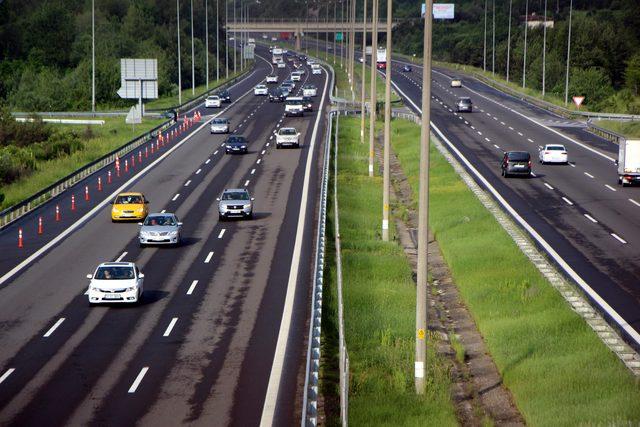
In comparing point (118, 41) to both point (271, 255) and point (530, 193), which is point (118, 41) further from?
point (271, 255)

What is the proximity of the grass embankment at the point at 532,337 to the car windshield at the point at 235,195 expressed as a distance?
9.28m

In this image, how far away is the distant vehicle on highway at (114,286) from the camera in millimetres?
38812

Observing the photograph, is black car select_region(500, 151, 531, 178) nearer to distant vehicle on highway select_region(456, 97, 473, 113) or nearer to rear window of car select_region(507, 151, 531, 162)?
rear window of car select_region(507, 151, 531, 162)

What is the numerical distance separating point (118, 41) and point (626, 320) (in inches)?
6099

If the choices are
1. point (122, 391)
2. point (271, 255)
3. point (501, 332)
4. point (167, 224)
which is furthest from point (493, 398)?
point (167, 224)

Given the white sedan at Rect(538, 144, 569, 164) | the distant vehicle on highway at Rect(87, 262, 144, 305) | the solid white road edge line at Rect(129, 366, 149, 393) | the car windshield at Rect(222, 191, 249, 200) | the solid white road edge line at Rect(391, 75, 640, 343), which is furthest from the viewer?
the white sedan at Rect(538, 144, 569, 164)

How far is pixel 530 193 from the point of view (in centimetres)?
6769

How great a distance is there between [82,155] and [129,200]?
1164 inches

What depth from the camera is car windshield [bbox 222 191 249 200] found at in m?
58.8

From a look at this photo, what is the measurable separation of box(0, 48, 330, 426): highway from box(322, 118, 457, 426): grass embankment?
1.28 meters

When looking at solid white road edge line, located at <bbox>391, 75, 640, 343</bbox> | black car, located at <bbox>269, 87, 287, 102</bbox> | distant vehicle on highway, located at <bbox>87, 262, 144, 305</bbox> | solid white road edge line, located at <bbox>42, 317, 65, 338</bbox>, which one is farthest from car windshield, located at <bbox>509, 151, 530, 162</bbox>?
black car, located at <bbox>269, 87, 287, 102</bbox>

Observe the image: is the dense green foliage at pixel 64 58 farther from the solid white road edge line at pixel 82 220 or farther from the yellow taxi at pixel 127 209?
the yellow taxi at pixel 127 209

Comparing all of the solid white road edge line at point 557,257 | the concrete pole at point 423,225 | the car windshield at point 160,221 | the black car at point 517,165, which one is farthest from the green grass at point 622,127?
the concrete pole at point 423,225

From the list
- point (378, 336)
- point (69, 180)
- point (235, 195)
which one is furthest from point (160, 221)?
point (69, 180)
